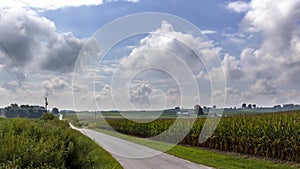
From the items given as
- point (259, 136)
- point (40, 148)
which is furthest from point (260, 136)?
point (40, 148)

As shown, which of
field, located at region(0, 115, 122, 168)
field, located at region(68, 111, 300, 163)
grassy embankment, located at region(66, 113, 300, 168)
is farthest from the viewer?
field, located at region(68, 111, 300, 163)

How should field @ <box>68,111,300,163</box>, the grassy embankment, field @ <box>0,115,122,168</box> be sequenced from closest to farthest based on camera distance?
field @ <box>0,115,122,168</box> < the grassy embankment < field @ <box>68,111,300,163</box>

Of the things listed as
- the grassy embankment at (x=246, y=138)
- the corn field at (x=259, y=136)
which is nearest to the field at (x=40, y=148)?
the grassy embankment at (x=246, y=138)

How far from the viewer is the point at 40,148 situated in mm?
7723

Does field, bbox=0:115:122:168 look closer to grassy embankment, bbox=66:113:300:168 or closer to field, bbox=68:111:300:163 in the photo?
grassy embankment, bbox=66:113:300:168

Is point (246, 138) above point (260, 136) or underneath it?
underneath

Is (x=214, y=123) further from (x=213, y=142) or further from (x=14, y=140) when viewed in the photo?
(x=14, y=140)

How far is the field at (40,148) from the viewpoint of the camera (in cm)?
716

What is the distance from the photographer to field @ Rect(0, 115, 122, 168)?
23.5 ft

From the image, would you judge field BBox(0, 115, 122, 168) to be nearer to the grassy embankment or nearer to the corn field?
the grassy embankment

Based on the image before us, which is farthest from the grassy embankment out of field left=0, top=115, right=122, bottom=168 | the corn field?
field left=0, top=115, right=122, bottom=168

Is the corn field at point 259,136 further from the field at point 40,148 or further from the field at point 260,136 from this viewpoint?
the field at point 40,148

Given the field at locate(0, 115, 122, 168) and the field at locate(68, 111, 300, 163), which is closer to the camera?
the field at locate(0, 115, 122, 168)

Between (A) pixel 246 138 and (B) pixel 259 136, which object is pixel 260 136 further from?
(A) pixel 246 138
